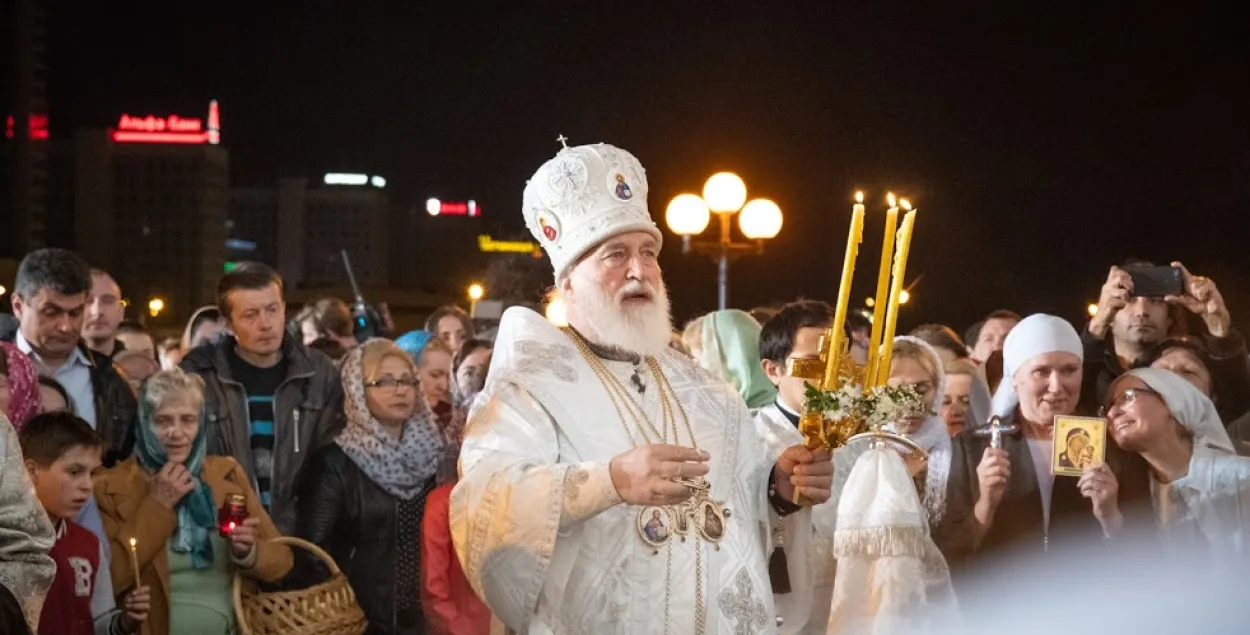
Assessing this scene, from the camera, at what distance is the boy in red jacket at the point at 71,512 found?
16.4 ft

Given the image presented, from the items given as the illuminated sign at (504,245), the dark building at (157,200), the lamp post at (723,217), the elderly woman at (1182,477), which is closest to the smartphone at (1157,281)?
the elderly woman at (1182,477)

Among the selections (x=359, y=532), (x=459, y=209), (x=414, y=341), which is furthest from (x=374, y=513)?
(x=459, y=209)

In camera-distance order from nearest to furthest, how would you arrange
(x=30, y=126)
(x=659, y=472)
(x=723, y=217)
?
(x=659, y=472)
(x=723, y=217)
(x=30, y=126)

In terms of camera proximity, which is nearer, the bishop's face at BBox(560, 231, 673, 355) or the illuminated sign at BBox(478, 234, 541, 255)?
the bishop's face at BBox(560, 231, 673, 355)

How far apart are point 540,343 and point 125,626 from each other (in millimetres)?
2164

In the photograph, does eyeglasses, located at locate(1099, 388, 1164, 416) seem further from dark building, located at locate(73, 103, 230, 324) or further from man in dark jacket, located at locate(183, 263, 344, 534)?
dark building, located at locate(73, 103, 230, 324)

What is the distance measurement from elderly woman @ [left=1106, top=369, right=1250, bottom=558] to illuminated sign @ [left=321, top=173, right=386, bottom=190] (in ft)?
251

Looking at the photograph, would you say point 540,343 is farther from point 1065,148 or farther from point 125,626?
point 1065,148

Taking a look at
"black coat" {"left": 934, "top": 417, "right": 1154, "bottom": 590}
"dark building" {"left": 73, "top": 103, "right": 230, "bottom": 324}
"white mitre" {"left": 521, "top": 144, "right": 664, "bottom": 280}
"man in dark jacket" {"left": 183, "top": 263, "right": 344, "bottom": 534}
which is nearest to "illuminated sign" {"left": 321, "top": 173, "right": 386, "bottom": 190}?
"dark building" {"left": 73, "top": 103, "right": 230, "bottom": 324}

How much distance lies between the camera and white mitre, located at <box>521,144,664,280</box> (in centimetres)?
396

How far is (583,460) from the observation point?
3908 mm

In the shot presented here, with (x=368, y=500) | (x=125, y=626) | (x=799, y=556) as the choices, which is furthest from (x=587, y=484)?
(x=368, y=500)

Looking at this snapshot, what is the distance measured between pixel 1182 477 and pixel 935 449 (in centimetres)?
90

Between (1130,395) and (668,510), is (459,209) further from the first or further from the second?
(668,510)
